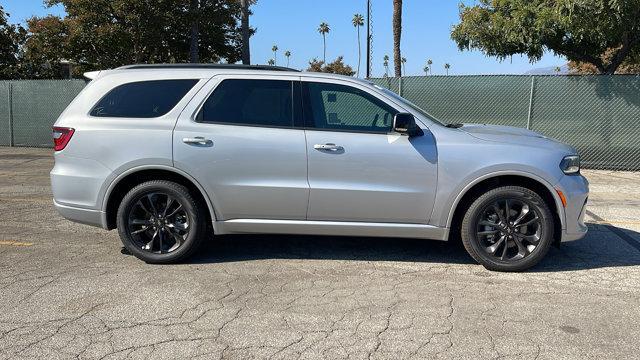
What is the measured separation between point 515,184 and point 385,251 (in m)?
1.47

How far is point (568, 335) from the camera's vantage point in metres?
3.66

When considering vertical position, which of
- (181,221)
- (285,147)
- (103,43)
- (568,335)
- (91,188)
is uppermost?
(103,43)

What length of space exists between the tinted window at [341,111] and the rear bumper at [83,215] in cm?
216

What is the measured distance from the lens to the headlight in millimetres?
4789

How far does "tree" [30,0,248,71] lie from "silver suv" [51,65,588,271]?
51.4 ft

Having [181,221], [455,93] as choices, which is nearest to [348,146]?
[181,221]

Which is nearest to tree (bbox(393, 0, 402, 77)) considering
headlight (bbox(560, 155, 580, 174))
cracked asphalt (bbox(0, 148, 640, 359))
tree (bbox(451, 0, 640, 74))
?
tree (bbox(451, 0, 640, 74))

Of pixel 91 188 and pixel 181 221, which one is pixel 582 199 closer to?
pixel 181 221

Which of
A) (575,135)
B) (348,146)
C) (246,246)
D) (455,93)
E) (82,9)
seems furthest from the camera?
(82,9)

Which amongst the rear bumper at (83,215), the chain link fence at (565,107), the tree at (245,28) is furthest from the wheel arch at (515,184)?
the tree at (245,28)

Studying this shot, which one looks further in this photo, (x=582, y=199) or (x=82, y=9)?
(x=82, y=9)

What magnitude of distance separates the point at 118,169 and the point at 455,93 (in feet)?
30.3

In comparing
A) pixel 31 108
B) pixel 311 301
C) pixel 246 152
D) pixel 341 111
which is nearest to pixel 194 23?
pixel 31 108

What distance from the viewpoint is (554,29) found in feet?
39.9
